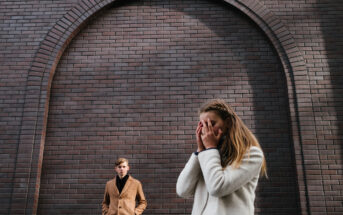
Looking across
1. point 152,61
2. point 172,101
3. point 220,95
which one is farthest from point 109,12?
point 220,95

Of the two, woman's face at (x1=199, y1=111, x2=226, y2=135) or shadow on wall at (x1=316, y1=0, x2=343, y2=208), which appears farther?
shadow on wall at (x1=316, y1=0, x2=343, y2=208)

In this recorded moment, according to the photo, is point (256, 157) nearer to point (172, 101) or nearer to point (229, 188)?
point (229, 188)

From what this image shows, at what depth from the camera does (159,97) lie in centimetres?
575

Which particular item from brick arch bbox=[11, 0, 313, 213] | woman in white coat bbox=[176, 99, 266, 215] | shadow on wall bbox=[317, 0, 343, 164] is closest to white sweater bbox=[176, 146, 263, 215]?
woman in white coat bbox=[176, 99, 266, 215]

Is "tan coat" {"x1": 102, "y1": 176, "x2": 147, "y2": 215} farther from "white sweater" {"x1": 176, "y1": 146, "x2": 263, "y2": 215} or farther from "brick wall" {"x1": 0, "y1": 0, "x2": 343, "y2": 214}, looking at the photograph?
"white sweater" {"x1": 176, "y1": 146, "x2": 263, "y2": 215}

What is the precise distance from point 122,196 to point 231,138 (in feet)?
10.5

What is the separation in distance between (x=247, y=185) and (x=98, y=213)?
164 inches

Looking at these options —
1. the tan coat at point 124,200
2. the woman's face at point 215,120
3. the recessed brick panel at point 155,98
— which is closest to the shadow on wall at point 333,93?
the recessed brick panel at point 155,98

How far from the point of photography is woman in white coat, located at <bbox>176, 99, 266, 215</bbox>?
5.08ft

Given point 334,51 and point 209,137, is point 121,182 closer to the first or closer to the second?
point 209,137

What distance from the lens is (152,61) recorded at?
235 inches

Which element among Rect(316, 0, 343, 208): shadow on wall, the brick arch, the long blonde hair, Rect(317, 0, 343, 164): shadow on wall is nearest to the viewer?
the long blonde hair

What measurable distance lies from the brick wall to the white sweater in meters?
3.71

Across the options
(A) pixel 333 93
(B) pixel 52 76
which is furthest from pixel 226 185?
(B) pixel 52 76
